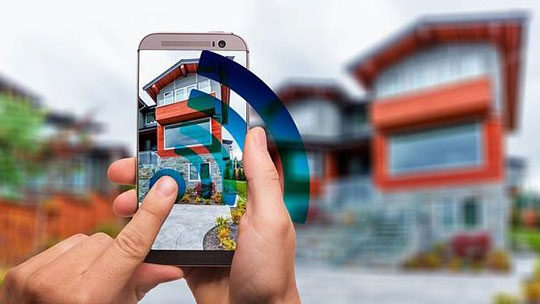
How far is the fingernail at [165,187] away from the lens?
2.62ft

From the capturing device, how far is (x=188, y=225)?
884mm

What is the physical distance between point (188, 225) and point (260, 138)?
18cm

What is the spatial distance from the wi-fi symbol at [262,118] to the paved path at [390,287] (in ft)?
15.7

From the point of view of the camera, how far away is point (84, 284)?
708 millimetres

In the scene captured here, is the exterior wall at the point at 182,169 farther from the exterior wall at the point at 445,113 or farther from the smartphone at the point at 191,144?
the exterior wall at the point at 445,113

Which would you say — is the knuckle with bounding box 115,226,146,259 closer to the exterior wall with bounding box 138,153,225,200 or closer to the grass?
the exterior wall with bounding box 138,153,225,200

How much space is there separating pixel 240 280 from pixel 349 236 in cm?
1009

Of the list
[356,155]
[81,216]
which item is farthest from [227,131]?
[356,155]

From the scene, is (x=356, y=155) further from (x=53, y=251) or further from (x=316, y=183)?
(x=53, y=251)

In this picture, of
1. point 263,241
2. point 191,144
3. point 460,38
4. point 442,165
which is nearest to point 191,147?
point 191,144

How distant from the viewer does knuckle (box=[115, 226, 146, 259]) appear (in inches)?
28.9

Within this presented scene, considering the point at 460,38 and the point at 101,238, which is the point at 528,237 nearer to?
the point at 460,38

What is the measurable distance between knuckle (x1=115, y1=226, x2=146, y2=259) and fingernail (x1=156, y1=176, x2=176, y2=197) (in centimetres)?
7

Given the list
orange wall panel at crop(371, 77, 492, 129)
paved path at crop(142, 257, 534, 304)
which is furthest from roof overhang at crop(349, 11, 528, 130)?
paved path at crop(142, 257, 534, 304)
